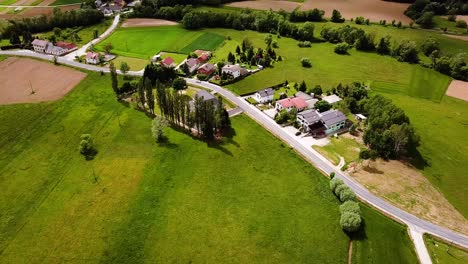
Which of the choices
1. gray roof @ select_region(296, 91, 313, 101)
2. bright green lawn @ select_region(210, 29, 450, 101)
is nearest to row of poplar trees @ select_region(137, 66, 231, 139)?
bright green lawn @ select_region(210, 29, 450, 101)

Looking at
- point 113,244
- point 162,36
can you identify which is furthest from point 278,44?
point 113,244

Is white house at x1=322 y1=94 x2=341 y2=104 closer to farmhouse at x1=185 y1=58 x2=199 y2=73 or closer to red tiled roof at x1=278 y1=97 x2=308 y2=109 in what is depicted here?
red tiled roof at x1=278 y1=97 x2=308 y2=109

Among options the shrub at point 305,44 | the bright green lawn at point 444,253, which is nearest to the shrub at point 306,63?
the shrub at point 305,44

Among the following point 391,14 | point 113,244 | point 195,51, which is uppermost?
point 391,14

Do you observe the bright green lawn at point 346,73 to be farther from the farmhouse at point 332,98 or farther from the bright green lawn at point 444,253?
the bright green lawn at point 444,253

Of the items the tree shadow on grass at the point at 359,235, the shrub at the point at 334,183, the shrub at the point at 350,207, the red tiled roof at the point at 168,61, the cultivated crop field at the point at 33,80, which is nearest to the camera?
the tree shadow on grass at the point at 359,235

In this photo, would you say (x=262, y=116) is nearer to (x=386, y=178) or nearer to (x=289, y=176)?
(x=289, y=176)

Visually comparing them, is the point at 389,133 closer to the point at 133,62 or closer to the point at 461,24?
the point at 133,62
